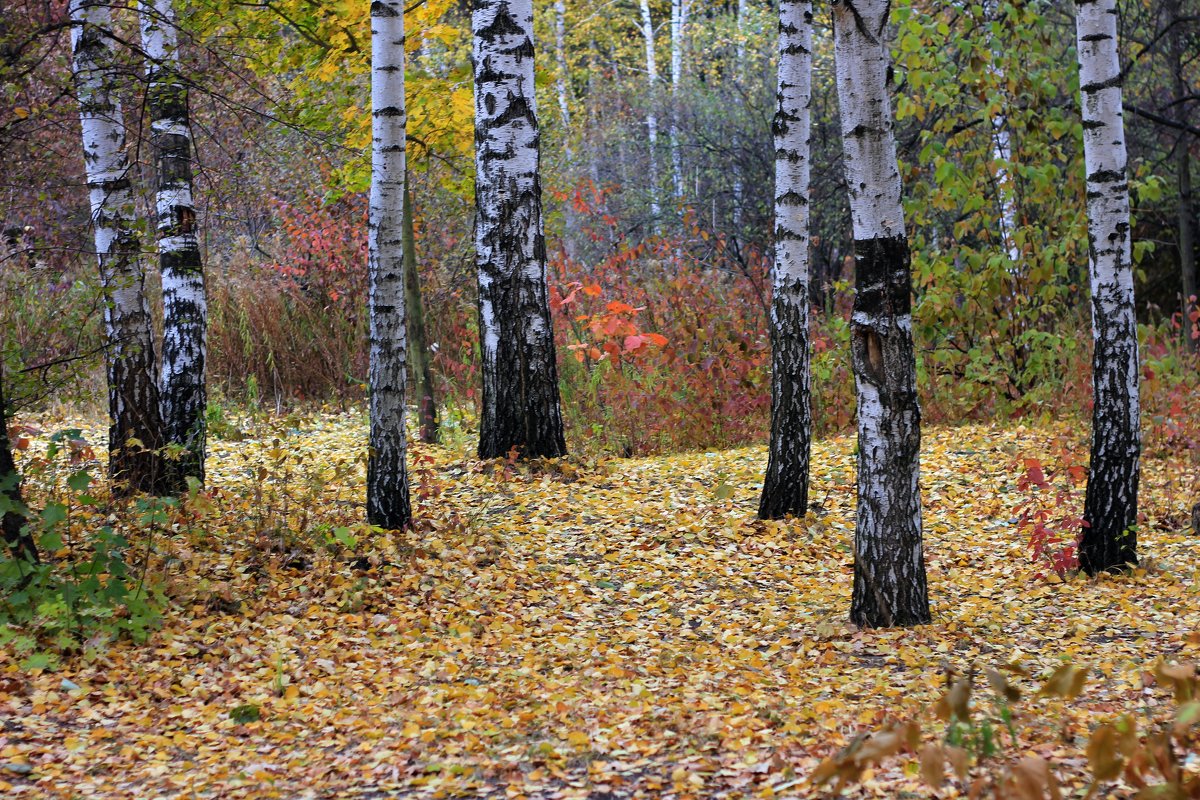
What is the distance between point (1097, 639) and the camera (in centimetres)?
517

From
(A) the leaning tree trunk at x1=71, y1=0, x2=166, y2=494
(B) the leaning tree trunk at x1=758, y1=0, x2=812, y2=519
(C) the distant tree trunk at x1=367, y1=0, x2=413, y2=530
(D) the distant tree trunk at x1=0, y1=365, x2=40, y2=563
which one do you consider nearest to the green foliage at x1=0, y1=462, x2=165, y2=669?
(D) the distant tree trunk at x1=0, y1=365, x2=40, y2=563

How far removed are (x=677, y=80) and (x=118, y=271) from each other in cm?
1833

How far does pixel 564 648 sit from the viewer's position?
5.15 m

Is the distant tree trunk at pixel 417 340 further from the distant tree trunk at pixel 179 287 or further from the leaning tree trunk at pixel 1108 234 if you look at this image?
the leaning tree trunk at pixel 1108 234

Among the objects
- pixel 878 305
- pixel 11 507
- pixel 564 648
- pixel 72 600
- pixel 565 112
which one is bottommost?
pixel 564 648

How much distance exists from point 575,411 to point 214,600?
4.57 metres

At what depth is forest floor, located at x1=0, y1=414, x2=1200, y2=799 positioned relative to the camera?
3.68m

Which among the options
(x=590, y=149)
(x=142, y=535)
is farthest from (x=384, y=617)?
(x=590, y=149)

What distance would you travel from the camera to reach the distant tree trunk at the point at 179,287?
6.83m

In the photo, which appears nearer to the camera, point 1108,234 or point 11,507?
point 11,507

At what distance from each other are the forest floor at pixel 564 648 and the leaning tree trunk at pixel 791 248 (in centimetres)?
56

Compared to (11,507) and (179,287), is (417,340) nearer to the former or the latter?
(179,287)

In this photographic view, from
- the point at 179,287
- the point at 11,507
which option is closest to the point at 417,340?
the point at 179,287

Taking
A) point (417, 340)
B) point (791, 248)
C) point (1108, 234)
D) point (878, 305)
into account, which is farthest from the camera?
point (417, 340)
